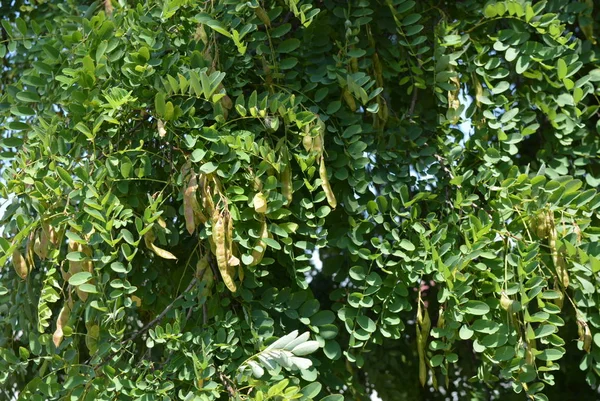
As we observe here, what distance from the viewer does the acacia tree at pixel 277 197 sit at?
129 centimetres

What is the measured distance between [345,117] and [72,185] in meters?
0.52

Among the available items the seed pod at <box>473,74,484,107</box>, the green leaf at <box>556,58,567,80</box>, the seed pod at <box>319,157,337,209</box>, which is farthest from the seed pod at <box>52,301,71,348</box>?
the green leaf at <box>556,58,567,80</box>

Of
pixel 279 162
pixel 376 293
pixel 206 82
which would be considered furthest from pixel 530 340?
pixel 206 82

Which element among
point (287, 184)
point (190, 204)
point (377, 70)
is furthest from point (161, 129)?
point (377, 70)

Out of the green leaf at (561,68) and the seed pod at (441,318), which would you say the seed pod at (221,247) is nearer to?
the seed pod at (441,318)

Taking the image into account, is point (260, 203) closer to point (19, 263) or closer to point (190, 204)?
point (190, 204)

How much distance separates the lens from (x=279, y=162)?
4.33 ft

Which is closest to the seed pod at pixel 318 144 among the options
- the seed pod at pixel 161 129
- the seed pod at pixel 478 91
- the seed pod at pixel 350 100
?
the seed pod at pixel 350 100

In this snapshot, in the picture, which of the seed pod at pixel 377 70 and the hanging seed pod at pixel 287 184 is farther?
the seed pod at pixel 377 70

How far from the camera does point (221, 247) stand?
4.03 ft

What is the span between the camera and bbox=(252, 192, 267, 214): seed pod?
1265mm

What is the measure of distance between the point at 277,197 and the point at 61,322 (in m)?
0.43

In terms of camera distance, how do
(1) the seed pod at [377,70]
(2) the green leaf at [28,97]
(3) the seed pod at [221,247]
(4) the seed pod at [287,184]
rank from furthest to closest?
(1) the seed pod at [377,70], (2) the green leaf at [28,97], (4) the seed pod at [287,184], (3) the seed pod at [221,247]

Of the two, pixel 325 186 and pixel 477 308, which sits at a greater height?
pixel 325 186
